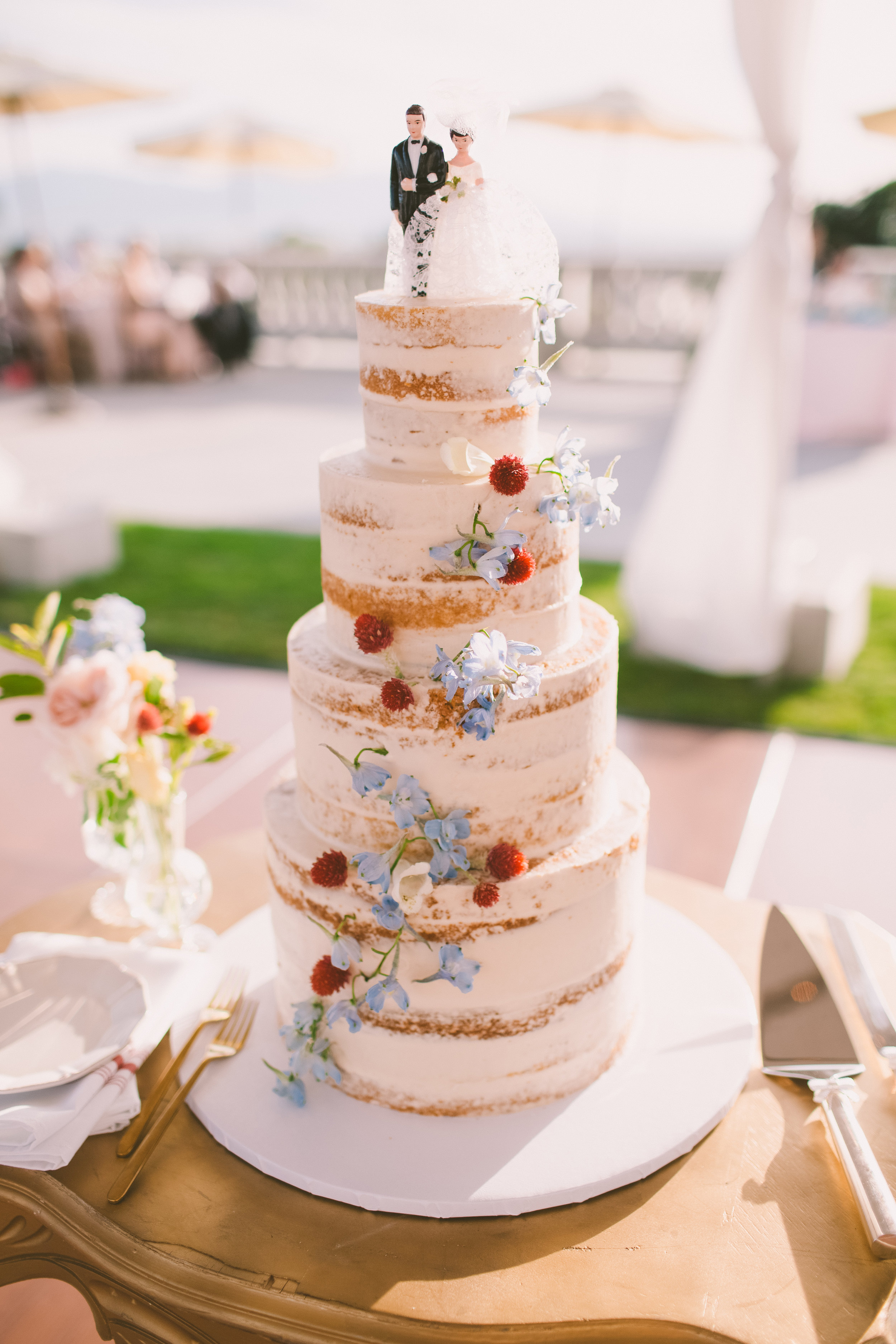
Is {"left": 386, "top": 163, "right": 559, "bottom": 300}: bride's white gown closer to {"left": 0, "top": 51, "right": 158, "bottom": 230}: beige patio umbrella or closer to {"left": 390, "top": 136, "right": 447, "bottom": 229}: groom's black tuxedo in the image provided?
{"left": 390, "top": 136, "right": 447, "bottom": 229}: groom's black tuxedo

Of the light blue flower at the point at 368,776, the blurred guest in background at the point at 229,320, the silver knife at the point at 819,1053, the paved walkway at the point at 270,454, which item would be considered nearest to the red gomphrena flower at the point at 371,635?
the light blue flower at the point at 368,776

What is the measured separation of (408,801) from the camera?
4.85 ft

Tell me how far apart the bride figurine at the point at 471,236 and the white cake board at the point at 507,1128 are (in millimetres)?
1253

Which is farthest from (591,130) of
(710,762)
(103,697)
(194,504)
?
(103,697)

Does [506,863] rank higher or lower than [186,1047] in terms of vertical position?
higher

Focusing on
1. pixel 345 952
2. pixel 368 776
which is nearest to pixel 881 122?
pixel 368 776

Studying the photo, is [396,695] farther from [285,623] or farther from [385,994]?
[285,623]

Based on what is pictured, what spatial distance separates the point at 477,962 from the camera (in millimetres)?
1513

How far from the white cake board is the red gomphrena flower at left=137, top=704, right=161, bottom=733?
1.80 ft

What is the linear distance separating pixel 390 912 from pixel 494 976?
0.21 m

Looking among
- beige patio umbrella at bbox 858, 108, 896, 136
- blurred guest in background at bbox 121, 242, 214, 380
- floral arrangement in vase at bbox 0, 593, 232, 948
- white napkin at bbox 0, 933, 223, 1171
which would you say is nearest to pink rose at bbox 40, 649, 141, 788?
floral arrangement in vase at bbox 0, 593, 232, 948

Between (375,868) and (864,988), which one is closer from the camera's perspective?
(375,868)

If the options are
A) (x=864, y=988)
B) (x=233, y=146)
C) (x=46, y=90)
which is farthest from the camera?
(x=233, y=146)

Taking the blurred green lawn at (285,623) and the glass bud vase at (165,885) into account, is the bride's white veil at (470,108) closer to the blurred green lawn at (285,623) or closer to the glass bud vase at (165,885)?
the glass bud vase at (165,885)
